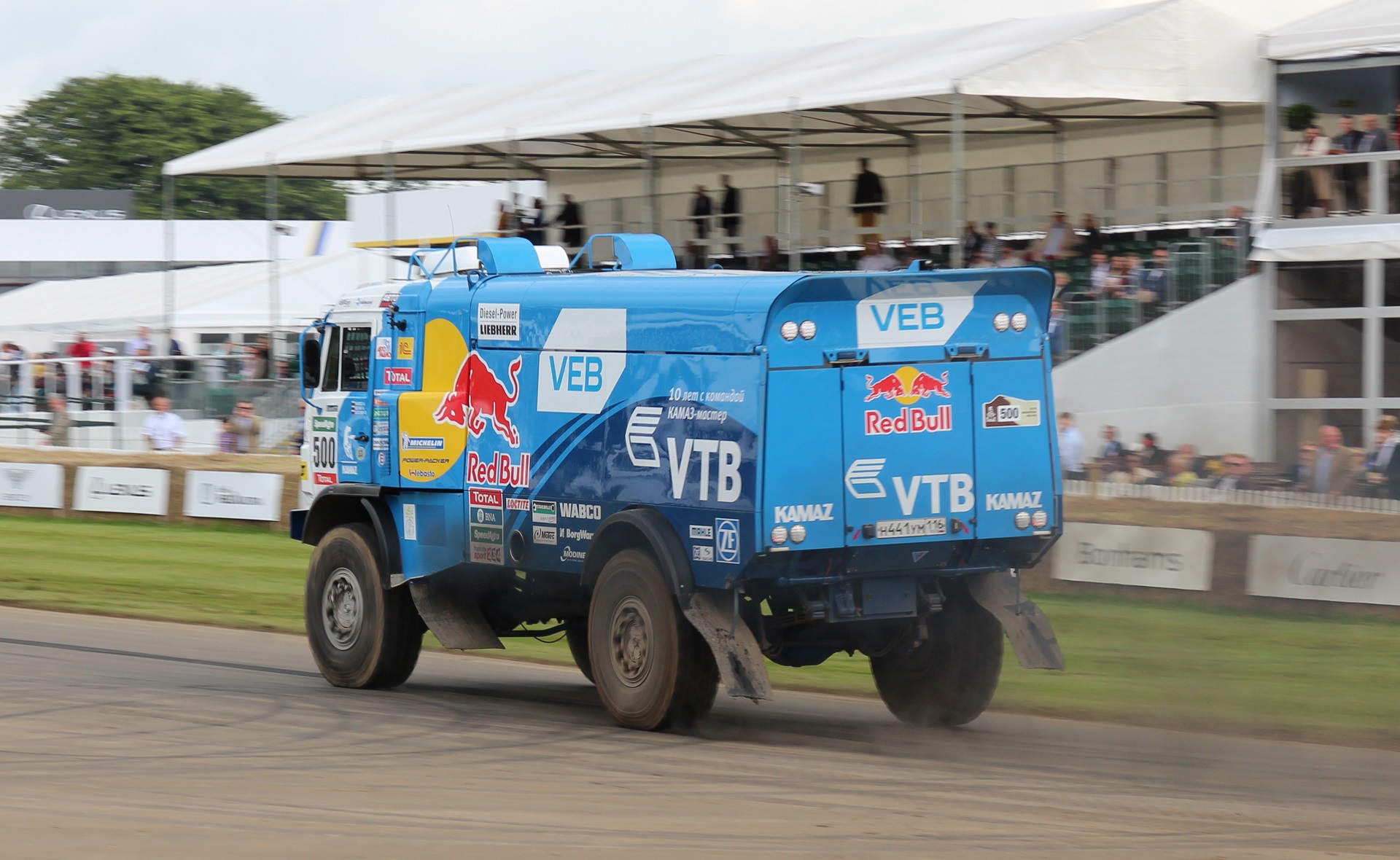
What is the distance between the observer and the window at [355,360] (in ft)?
39.1

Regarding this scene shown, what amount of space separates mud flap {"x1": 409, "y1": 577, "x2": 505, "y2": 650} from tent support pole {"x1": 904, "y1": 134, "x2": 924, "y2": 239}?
16838mm

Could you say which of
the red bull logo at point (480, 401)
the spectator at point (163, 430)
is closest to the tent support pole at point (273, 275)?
the spectator at point (163, 430)

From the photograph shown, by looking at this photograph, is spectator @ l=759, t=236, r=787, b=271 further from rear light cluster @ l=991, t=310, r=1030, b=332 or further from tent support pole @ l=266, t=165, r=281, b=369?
rear light cluster @ l=991, t=310, r=1030, b=332

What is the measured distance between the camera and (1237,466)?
694 inches

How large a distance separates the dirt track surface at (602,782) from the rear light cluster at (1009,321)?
2313 millimetres

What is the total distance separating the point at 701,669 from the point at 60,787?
11.1ft

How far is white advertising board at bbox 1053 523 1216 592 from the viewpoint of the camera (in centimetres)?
1505

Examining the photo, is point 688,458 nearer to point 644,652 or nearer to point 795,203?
point 644,652

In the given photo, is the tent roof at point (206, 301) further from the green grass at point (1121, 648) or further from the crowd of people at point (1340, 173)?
the crowd of people at point (1340, 173)

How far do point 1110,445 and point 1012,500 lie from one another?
9231 millimetres

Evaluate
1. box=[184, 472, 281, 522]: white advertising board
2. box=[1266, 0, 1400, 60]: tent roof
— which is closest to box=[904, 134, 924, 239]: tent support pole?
box=[1266, 0, 1400, 60]: tent roof

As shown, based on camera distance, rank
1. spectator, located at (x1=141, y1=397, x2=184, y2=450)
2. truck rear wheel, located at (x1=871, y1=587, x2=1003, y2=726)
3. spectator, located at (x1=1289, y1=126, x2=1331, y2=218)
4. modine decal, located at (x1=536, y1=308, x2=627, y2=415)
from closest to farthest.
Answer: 1. modine decal, located at (x1=536, y1=308, x2=627, y2=415)
2. truck rear wheel, located at (x1=871, y1=587, x2=1003, y2=726)
3. spectator, located at (x1=1289, y1=126, x2=1331, y2=218)
4. spectator, located at (x1=141, y1=397, x2=184, y2=450)

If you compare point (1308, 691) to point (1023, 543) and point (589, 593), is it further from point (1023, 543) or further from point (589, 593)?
point (589, 593)

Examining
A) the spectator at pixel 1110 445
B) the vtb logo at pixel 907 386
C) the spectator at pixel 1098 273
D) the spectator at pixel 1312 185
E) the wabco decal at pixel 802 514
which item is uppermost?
the spectator at pixel 1312 185
